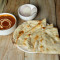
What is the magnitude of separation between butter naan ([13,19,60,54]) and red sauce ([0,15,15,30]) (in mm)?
71

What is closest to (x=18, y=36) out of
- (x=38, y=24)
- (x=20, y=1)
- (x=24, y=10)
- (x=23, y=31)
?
(x=23, y=31)

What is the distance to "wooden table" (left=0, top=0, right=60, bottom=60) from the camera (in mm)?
728

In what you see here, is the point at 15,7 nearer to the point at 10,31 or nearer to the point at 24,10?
the point at 24,10

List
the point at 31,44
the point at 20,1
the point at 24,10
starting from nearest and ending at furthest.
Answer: the point at 31,44 < the point at 24,10 < the point at 20,1

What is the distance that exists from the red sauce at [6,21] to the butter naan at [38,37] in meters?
0.07

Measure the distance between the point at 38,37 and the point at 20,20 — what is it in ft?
0.78

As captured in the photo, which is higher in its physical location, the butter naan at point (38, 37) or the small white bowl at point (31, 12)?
the small white bowl at point (31, 12)

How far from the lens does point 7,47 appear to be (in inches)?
30.5

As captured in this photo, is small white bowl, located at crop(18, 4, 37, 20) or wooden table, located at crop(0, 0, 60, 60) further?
small white bowl, located at crop(18, 4, 37, 20)

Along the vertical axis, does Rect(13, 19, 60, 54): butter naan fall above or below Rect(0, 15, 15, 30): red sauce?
below

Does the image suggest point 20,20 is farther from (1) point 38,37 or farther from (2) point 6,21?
(1) point 38,37

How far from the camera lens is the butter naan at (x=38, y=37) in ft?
2.32

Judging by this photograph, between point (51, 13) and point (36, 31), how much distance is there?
0.85ft

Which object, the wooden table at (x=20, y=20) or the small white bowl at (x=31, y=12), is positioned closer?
the wooden table at (x=20, y=20)
